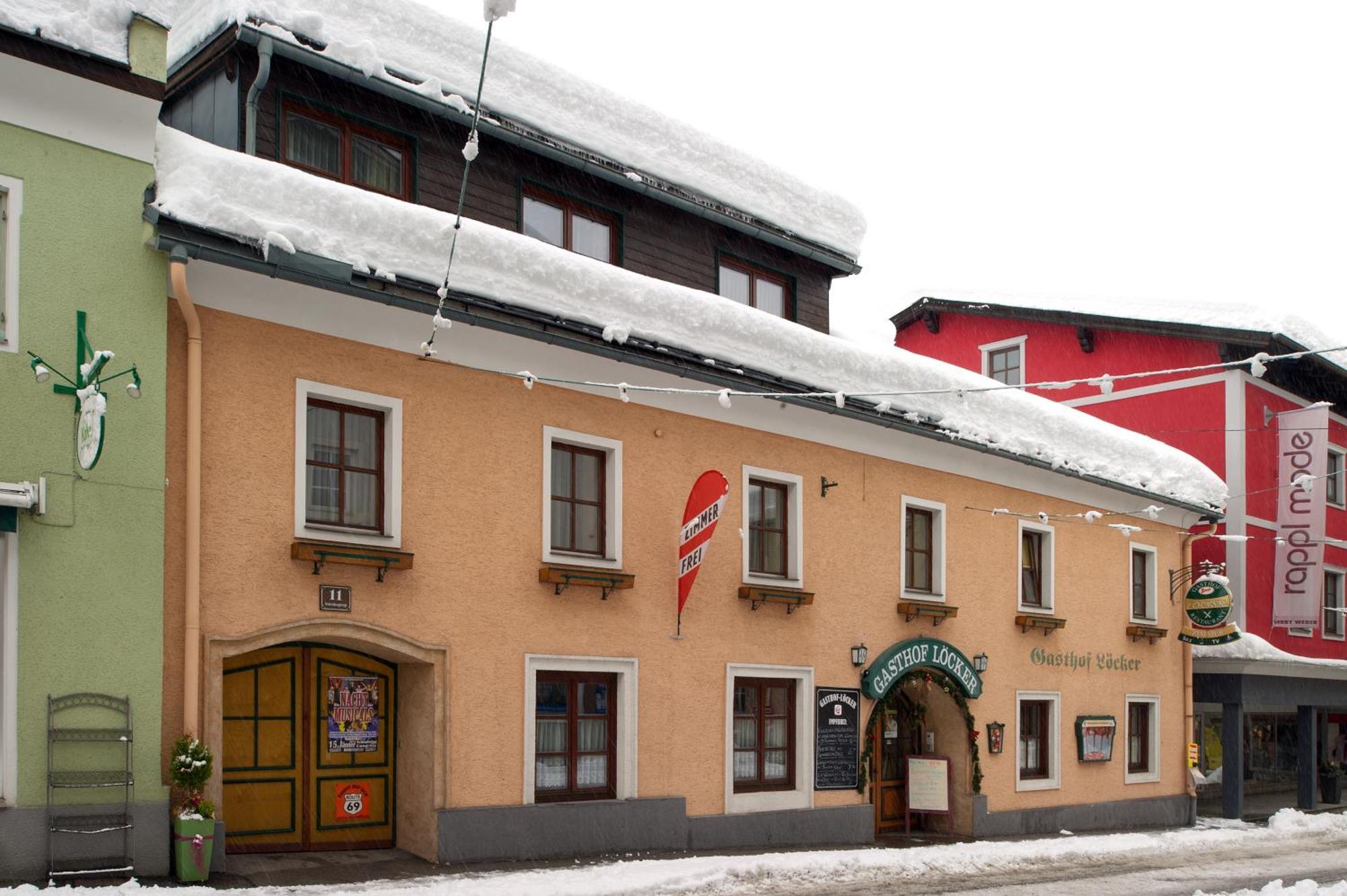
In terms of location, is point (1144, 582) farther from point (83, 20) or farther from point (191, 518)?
point (83, 20)

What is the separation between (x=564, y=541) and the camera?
14.3m

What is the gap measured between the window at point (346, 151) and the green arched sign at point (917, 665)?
26.5ft

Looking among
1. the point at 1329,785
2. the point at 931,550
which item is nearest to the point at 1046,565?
the point at 931,550

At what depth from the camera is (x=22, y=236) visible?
10.4 meters

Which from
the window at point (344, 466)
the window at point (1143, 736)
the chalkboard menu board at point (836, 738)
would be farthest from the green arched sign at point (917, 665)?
the window at point (344, 466)

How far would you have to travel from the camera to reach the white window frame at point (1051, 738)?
19.9 m

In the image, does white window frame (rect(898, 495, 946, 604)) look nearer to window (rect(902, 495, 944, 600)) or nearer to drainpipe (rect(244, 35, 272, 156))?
window (rect(902, 495, 944, 600))

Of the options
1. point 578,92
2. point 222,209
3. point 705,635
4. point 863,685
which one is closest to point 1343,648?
point 863,685

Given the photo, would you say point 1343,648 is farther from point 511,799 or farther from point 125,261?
point 125,261

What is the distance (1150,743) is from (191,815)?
1688 centimetres

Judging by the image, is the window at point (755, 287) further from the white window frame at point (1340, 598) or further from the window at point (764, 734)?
the white window frame at point (1340, 598)

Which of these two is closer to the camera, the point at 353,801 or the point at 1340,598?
the point at 353,801

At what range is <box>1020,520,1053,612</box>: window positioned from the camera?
20531mm

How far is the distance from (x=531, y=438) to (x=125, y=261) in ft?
14.3
